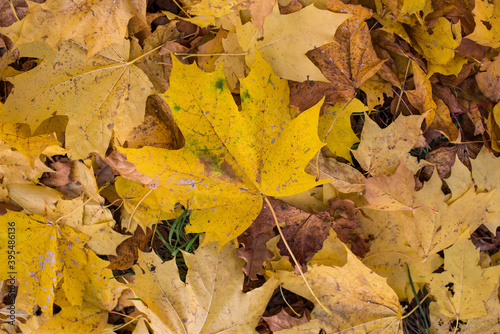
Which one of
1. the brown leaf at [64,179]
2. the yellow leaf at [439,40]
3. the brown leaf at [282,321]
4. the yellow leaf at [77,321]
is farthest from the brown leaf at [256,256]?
the yellow leaf at [439,40]

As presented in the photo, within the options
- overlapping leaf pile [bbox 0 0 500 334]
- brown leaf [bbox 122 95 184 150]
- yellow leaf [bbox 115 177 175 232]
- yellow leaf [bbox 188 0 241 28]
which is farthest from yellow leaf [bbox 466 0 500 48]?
yellow leaf [bbox 115 177 175 232]

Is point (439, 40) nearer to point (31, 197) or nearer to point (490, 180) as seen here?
point (490, 180)

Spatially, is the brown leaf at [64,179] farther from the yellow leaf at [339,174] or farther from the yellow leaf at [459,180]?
the yellow leaf at [459,180]

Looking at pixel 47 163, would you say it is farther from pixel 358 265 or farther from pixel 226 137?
pixel 358 265

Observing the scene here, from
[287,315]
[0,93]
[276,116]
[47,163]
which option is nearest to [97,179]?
[47,163]

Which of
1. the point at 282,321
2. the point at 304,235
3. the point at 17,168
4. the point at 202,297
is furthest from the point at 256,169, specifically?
the point at 17,168
